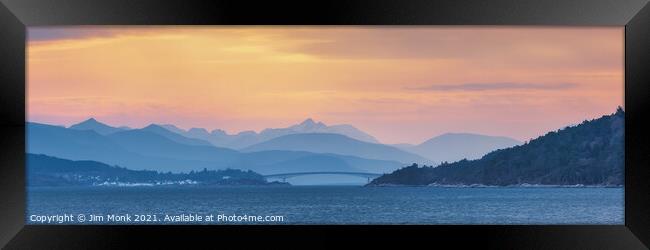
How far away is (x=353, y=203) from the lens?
3925 cm

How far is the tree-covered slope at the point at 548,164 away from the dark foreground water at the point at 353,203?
700 millimetres

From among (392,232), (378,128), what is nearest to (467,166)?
(378,128)

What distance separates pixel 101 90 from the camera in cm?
2455

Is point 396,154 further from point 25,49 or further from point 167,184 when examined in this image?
point 25,49

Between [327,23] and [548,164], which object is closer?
[327,23]

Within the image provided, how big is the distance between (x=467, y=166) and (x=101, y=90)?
1847cm

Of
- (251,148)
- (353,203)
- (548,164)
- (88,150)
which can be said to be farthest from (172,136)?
(548,164)

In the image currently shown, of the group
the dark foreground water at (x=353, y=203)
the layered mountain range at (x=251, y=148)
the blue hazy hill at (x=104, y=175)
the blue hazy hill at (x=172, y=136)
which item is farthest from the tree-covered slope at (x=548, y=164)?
the blue hazy hill at (x=172, y=136)

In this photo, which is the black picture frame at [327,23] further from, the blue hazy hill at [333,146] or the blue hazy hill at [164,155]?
the blue hazy hill at [164,155]

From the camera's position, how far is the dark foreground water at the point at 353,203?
38.8m

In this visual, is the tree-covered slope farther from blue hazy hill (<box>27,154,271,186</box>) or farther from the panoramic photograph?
blue hazy hill (<box>27,154,271,186</box>)

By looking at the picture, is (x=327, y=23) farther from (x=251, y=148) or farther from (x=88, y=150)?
(x=88, y=150)

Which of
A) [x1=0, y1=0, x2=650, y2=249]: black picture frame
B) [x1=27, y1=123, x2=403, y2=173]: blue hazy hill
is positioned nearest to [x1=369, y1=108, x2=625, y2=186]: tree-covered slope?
[x1=27, y1=123, x2=403, y2=173]: blue hazy hill

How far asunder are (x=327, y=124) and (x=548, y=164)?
15460 mm
